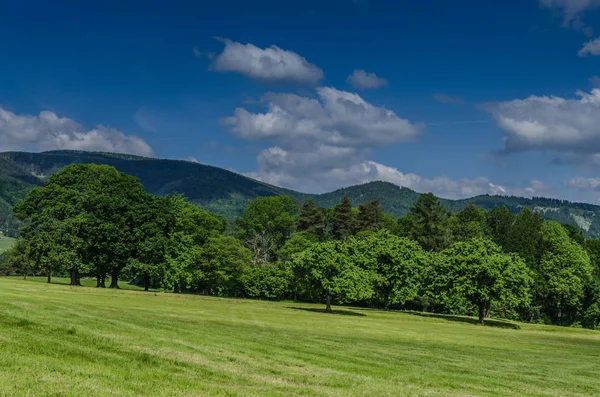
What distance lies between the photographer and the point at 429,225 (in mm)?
126688

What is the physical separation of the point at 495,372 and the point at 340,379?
12687mm

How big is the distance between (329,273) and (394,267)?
18353 mm

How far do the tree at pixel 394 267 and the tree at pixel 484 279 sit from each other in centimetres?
951

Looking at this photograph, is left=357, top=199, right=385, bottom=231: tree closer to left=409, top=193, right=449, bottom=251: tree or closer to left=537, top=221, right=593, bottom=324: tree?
left=409, top=193, right=449, bottom=251: tree

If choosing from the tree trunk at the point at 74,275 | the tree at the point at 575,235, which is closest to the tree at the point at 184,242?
the tree trunk at the point at 74,275

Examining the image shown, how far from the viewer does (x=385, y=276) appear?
9006 cm

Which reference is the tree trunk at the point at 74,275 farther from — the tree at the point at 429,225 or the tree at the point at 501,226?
the tree at the point at 501,226

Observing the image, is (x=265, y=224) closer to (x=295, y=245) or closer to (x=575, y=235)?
Answer: (x=295, y=245)

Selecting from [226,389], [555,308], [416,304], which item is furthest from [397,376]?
[555,308]

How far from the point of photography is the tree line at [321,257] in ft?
253

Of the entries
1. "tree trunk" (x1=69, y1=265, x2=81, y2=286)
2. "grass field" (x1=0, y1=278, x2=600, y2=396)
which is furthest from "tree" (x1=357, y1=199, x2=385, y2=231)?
"grass field" (x1=0, y1=278, x2=600, y2=396)

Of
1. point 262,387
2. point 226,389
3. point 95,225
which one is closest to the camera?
point 226,389

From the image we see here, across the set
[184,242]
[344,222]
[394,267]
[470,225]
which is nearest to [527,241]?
[470,225]

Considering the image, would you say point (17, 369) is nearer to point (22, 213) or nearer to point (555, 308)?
point (22, 213)
